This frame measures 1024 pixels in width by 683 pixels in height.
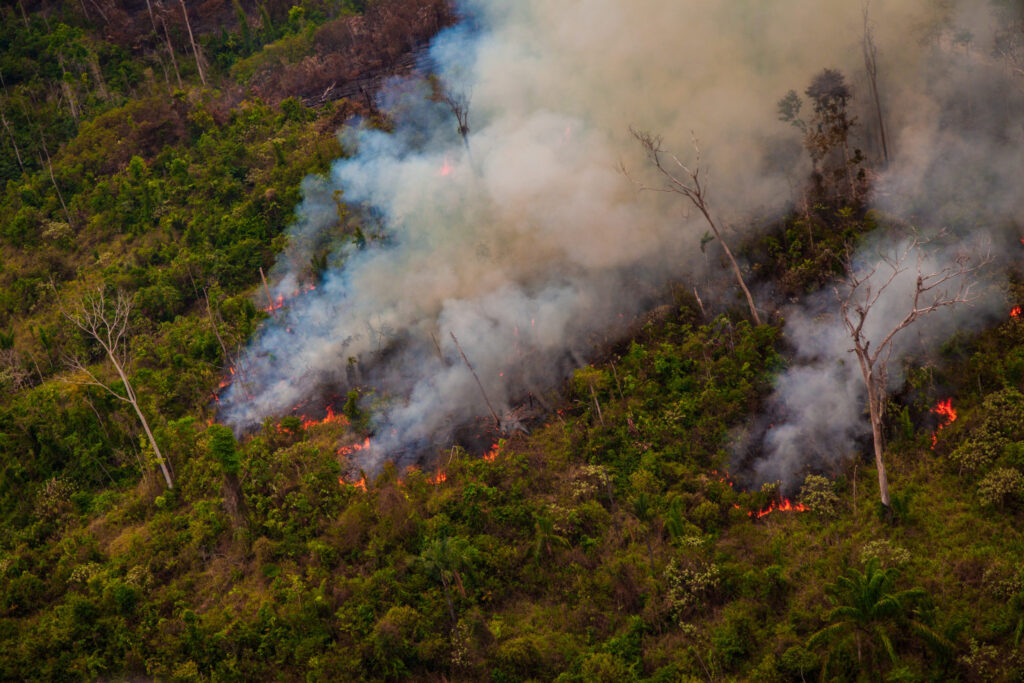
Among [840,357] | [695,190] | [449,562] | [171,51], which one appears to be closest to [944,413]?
[840,357]

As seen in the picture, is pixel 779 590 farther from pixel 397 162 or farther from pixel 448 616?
pixel 397 162

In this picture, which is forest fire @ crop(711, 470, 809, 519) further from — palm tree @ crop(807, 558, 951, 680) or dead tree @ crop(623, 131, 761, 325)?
dead tree @ crop(623, 131, 761, 325)

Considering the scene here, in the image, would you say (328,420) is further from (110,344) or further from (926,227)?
(926,227)

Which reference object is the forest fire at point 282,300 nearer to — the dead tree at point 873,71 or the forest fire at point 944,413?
the forest fire at point 944,413

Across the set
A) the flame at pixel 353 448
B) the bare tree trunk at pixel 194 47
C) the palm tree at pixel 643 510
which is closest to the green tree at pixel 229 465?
the flame at pixel 353 448

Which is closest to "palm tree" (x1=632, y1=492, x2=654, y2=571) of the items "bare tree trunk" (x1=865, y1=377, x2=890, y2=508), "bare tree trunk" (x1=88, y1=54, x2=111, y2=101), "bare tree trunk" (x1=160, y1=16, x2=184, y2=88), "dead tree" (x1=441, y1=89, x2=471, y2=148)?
"bare tree trunk" (x1=865, y1=377, x2=890, y2=508)

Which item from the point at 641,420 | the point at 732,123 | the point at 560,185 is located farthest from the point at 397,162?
the point at 641,420

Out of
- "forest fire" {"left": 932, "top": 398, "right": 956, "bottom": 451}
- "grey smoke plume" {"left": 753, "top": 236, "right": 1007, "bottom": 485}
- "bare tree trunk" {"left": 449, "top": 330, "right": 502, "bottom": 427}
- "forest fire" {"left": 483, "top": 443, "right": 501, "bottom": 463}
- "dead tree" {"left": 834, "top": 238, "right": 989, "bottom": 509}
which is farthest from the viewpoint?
"bare tree trunk" {"left": 449, "top": 330, "right": 502, "bottom": 427}
